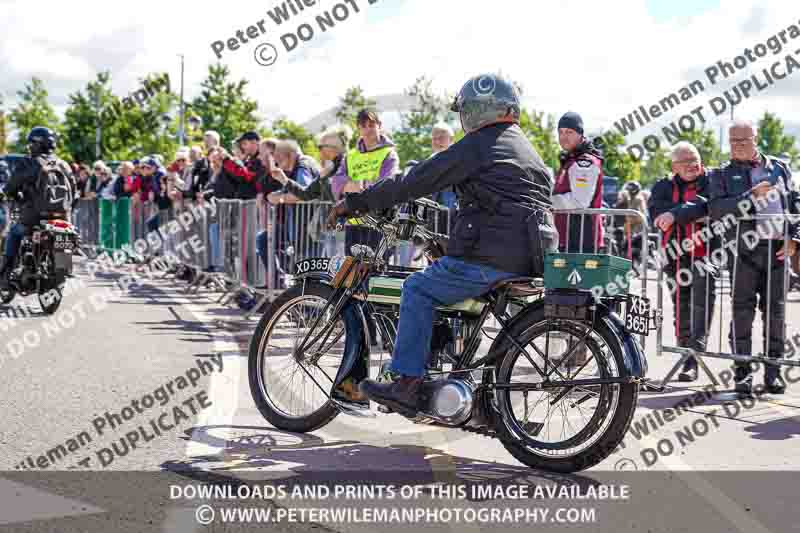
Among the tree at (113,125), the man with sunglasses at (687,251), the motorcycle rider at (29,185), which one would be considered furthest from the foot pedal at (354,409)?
the tree at (113,125)

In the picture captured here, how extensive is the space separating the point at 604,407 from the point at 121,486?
220cm

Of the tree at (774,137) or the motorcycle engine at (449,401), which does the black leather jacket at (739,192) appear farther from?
the tree at (774,137)

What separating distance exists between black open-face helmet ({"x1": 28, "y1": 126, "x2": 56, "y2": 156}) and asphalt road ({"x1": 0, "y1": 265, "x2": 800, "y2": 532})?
431 cm

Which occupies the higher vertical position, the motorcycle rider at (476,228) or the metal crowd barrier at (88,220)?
the metal crowd barrier at (88,220)

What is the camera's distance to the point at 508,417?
17.2ft

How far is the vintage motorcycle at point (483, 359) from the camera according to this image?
5.00 m

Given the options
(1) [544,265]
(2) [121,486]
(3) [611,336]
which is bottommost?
(2) [121,486]

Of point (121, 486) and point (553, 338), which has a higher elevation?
point (553, 338)

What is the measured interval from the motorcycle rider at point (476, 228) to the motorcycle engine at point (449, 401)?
85 millimetres

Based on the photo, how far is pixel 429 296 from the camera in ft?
17.1

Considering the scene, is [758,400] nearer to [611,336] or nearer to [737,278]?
[737,278]

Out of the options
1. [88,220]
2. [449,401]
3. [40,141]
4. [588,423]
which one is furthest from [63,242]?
[88,220]

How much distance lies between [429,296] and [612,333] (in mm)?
884

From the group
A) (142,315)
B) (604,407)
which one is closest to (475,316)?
(604,407)
